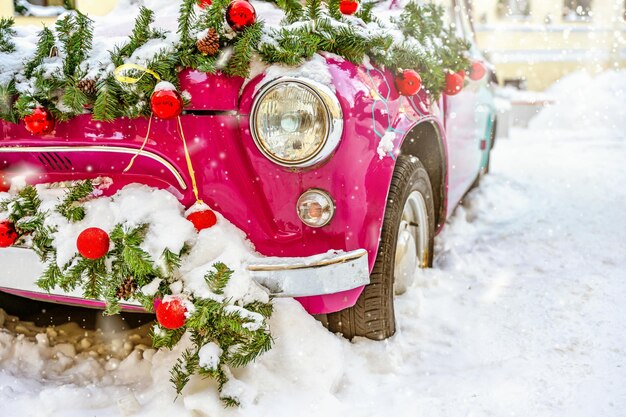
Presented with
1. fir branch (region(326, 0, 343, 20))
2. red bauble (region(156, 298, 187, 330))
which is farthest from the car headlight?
red bauble (region(156, 298, 187, 330))

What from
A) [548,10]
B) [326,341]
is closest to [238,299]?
[326,341]

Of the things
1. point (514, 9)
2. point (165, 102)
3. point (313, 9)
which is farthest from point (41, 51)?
point (514, 9)

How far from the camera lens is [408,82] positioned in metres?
2.18

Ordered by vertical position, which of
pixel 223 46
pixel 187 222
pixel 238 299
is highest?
pixel 223 46

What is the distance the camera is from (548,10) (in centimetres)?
1630

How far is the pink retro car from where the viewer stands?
6.14 feet

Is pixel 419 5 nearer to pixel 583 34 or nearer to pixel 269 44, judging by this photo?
pixel 269 44

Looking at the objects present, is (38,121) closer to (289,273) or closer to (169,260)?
(169,260)

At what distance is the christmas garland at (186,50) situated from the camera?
190 cm

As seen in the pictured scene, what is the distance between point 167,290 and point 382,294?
81 cm

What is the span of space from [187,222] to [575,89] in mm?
13199

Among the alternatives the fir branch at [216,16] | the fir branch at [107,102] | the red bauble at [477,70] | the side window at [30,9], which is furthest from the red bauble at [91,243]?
the red bauble at [477,70]

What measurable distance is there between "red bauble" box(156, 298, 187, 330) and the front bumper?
0.24 metres

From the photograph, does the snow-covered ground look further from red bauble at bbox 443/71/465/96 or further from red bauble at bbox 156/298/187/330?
red bauble at bbox 443/71/465/96
